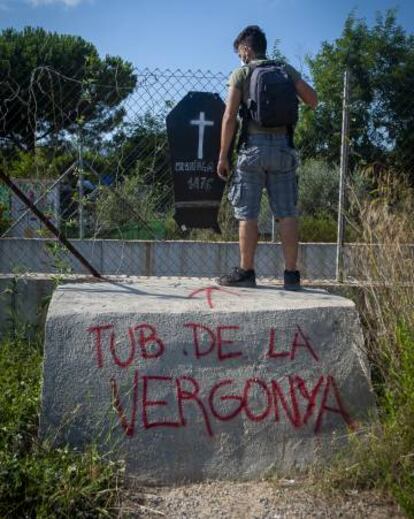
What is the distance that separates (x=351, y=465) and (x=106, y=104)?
3.55 metres

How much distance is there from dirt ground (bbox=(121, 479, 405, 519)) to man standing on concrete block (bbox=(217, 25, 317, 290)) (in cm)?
134

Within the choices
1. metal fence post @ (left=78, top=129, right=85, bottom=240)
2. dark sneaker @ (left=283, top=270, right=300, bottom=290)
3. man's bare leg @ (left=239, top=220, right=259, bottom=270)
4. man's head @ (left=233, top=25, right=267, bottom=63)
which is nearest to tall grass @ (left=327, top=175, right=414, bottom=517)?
dark sneaker @ (left=283, top=270, right=300, bottom=290)

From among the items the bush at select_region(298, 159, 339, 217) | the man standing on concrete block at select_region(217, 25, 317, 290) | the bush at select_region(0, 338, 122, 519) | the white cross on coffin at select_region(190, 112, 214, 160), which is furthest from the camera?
the bush at select_region(298, 159, 339, 217)

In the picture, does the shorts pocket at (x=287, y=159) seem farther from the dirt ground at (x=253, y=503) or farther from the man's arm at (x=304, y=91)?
the dirt ground at (x=253, y=503)

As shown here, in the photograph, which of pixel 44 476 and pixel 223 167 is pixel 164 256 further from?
pixel 44 476

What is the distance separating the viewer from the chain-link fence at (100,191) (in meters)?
4.59

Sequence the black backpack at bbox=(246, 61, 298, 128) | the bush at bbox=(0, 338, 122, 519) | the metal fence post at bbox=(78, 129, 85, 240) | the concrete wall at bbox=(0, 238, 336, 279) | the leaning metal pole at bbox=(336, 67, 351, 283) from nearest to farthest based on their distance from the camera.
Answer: the bush at bbox=(0, 338, 122, 519)
the black backpack at bbox=(246, 61, 298, 128)
the leaning metal pole at bbox=(336, 67, 351, 283)
the metal fence post at bbox=(78, 129, 85, 240)
the concrete wall at bbox=(0, 238, 336, 279)

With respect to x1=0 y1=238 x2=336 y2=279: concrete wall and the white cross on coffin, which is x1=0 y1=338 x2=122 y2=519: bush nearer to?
the white cross on coffin

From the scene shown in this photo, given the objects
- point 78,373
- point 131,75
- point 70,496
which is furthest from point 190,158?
point 70,496

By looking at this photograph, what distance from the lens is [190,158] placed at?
4.38m

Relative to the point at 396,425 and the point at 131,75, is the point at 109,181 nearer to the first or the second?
the point at 131,75

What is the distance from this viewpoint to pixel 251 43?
3.55m

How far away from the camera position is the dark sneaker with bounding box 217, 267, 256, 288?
11.7ft

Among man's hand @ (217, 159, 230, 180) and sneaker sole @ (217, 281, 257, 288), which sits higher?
man's hand @ (217, 159, 230, 180)
